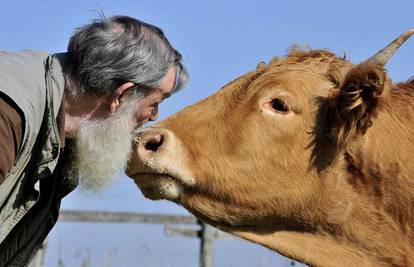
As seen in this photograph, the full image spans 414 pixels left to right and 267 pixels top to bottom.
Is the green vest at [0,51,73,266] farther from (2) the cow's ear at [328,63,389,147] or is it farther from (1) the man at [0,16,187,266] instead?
(2) the cow's ear at [328,63,389,147]

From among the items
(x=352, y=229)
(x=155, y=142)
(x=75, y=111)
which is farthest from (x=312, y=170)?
(x=75, y=111)

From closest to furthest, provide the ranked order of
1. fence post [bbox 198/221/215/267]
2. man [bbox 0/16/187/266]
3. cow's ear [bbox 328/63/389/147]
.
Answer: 1. man [bbox 0/16/187/266]
2. cow's ear [bbox 328/63/389/147]
3. fence post [bbox 198/221/215/267]

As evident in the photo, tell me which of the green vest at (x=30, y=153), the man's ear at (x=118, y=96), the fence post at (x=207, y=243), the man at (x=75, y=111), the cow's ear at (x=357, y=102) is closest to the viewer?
the green vest at (x=30, y=153)

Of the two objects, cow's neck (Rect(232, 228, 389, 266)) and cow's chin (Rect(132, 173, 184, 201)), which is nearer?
Answer: cow's chin (Rect(132, 173, 184, 201))

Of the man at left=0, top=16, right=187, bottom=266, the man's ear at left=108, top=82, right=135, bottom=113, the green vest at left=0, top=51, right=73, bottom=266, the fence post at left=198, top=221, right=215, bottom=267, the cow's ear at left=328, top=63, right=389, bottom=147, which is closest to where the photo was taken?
the green vest at left=0, top=51, right=73, bottom=266

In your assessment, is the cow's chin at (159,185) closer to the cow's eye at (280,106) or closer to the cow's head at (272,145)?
the cow's head at (272,145)

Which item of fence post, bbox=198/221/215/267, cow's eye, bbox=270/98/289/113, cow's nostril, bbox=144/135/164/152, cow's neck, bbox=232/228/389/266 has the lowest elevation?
cow's neck, bbox=232/228/389/266

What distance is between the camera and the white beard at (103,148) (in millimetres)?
5156

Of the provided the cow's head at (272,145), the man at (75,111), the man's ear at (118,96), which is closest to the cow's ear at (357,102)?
the cow's head at (272,145)

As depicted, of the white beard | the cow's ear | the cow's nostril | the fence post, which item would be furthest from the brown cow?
the fence post

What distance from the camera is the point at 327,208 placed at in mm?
5000

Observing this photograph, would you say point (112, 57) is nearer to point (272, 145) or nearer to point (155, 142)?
point (155, 142)

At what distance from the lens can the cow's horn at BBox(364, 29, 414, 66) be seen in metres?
4.96

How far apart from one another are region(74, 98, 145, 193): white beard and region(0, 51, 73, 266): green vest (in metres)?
0.17
